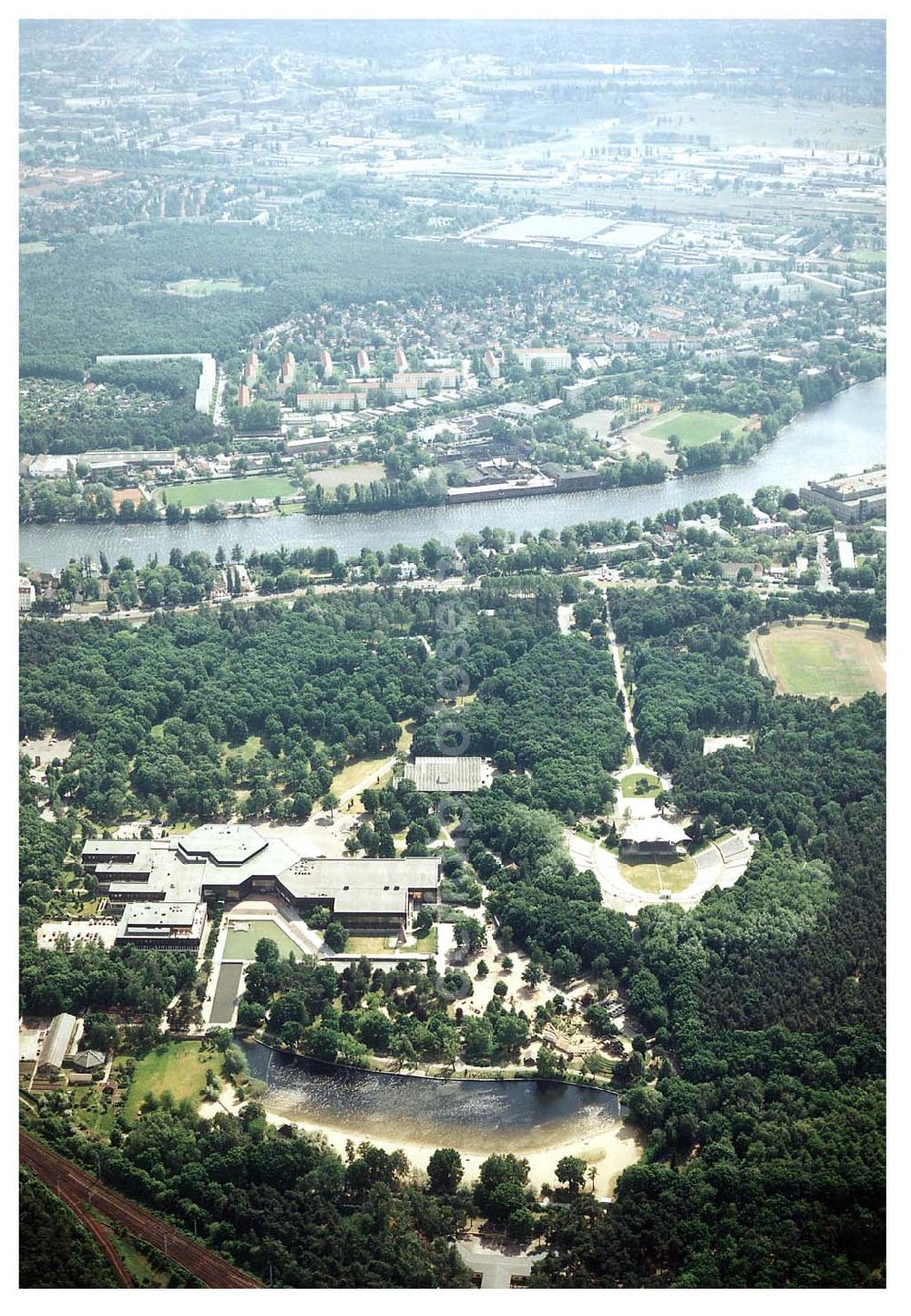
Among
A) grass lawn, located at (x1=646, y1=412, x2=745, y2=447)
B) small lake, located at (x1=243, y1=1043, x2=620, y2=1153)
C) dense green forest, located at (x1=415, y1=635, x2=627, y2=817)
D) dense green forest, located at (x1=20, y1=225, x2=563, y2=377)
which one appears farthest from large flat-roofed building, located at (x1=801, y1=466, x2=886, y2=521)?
small lake, located at (x1=243, y1=1043, x2=620, y2=1153)

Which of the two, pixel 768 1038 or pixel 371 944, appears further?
pixel 371 944

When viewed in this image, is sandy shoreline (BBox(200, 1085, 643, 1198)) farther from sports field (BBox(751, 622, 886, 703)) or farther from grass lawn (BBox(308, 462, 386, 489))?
grass lawn (BBox(308, 462, 386, 489))

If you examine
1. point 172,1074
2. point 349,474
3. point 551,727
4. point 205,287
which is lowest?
point 172,1074

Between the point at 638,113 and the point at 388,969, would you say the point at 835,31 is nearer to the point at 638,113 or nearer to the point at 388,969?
the point at 638,113

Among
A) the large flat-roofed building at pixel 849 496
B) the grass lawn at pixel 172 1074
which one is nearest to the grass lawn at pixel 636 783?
the grass lawn at pixel 172 1074

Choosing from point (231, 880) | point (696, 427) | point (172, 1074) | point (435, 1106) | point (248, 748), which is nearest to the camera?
point (435, 1106)

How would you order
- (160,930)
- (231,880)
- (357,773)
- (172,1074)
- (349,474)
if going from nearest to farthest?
(172,1074) → (160,930) → (231,880) → (357,773) → (349,474)

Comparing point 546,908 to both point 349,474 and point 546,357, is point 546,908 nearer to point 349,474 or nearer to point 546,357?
point 349,474

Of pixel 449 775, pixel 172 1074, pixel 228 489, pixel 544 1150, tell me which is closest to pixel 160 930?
pixel 172 1074
